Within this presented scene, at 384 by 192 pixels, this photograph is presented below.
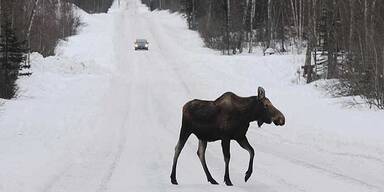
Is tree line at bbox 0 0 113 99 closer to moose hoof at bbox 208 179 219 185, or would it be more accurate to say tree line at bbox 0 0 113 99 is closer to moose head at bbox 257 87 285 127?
moose hoof at bbox 208 179 219 185

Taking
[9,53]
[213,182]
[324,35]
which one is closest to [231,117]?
[213,182]

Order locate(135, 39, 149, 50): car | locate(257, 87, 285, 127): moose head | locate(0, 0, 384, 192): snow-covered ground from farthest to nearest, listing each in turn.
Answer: locate(135, 39, 149, 50): car < locate(0, 0, 384, 192): snow-covered ground < locate(257, 87, 285, 127): moose head

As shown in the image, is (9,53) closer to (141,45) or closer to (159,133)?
(159,133)

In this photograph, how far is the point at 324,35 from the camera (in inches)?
1282

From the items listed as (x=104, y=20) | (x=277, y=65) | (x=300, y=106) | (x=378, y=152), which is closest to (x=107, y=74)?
(x=277, y=65)

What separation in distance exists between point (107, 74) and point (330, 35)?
14.2 m

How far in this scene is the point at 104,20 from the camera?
88.1 metres

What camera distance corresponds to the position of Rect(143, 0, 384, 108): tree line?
65.6 ft

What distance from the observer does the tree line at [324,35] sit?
65.6 feet

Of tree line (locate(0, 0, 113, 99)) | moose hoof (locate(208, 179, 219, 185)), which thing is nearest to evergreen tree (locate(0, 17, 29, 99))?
tree line (locate(0, 0, 113, 99))

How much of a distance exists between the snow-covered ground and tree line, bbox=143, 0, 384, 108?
4.16ft

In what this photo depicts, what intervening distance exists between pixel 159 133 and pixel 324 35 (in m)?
17.7

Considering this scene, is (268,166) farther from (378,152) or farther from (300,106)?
(300,106)

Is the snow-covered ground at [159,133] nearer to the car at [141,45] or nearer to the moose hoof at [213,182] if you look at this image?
the moose hoof at [213,182]
